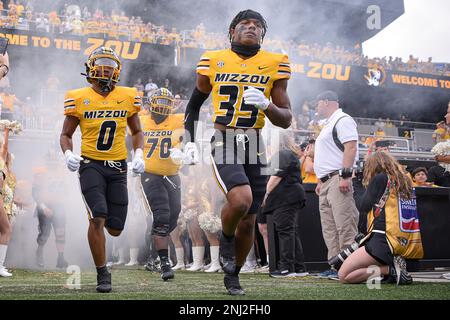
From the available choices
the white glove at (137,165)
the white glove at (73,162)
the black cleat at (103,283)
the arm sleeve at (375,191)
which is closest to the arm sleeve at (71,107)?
the white glove at (73,162)

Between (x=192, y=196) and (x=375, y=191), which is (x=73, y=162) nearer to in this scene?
(x=375, y=191)

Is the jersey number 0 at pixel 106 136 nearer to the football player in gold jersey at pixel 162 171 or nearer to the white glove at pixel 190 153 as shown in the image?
the white glove at pixel 190 153

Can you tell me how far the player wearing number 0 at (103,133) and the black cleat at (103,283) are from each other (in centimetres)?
10

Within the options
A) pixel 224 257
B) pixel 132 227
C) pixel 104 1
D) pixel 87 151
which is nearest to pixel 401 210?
pixel 224 257

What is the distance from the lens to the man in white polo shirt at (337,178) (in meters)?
5.51

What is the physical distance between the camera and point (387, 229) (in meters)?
4.82

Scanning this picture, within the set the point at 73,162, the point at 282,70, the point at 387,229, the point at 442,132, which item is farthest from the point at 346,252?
the point at 442,132

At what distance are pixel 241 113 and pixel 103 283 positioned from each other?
1.45m

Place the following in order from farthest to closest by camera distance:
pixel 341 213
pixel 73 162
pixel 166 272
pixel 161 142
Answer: pixel 161 142 < pixel 341 213 < pixel 166 272 < pixel 73 162

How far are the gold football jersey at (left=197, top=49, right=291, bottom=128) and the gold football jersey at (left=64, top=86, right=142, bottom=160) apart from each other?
0.81 meters

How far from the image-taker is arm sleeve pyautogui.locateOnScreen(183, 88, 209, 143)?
405 cm

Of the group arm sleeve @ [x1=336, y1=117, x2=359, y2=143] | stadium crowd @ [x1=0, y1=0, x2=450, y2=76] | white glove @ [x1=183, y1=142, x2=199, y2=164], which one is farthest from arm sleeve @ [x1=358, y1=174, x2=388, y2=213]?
stadium crowd @ [x1=0, y1=0, x2=450, y2=76]

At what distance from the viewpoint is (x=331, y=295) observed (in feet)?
12.8
